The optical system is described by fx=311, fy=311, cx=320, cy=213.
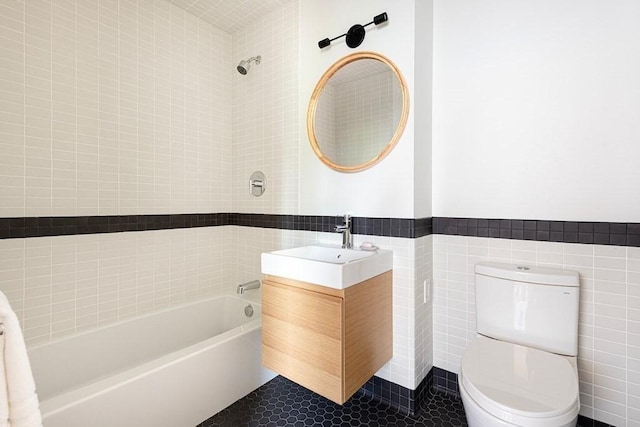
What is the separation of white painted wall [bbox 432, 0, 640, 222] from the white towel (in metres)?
1.85

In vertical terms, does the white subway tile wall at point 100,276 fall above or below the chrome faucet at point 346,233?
below

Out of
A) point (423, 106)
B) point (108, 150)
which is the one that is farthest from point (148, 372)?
point (423, 106)

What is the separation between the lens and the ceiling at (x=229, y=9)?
2.22 m

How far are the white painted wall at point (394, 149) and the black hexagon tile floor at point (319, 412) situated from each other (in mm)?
1069

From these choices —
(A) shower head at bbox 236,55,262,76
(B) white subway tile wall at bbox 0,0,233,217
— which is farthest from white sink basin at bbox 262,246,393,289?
(A) shower head at bbox 236,55,262,76

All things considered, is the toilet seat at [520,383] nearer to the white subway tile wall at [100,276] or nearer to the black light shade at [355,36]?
the black light shade at [355,36]

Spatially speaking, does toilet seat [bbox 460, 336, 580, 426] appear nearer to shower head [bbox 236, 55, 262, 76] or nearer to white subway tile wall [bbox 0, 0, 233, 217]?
white subway tile wall [bbox 0, 0, 233, 217]

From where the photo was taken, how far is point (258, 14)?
93.2 inches

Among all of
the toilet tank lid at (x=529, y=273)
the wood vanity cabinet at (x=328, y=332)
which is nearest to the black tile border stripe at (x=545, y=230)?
the toilet tank lid at (x=529, y=273)

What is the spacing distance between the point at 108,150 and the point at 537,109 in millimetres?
2446

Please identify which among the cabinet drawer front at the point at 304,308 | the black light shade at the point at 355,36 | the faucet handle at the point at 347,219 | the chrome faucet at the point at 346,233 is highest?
the black light shade at the point at 355,36

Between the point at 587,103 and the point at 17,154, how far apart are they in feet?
9.29

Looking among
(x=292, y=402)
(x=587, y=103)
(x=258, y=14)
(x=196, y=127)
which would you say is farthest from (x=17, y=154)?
(x=587, y=103)

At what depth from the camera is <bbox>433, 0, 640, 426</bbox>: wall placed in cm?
139
